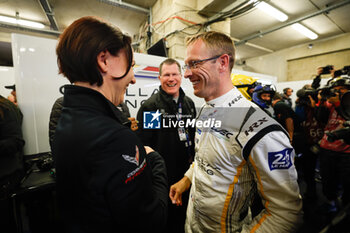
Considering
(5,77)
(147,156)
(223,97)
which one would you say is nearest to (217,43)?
(223,97)

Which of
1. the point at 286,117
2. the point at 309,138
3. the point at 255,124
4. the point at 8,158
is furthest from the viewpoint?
the point at 309,138

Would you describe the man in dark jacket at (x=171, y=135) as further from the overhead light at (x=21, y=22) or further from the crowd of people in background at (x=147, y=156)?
the overhead light at (x=21, y=22)

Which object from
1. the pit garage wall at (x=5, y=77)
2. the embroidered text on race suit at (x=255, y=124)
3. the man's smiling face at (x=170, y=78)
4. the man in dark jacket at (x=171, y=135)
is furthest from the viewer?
the pit garage wall at (x=5, y=77)

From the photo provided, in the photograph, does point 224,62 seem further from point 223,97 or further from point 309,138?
point 309,138

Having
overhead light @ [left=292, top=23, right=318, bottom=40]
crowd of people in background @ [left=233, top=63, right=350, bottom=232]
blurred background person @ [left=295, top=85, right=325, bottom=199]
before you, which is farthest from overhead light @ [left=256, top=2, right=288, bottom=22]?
blurred background person @ [left=295, top=85, right=325, bottom=199]

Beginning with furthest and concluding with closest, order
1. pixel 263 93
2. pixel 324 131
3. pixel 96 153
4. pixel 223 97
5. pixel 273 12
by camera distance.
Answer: pixel 273 12, pixel 324 131, pixel 263 93, pixel 223 97, pixel 96 153

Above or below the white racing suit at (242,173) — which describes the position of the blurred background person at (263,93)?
above

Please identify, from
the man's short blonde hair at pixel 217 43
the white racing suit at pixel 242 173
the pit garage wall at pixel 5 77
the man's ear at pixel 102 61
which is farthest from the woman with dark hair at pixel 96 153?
the pit garage wall at pixel 5 77

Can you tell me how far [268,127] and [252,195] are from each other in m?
0.47

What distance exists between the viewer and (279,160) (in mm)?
722

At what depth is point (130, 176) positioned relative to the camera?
0.57 meters

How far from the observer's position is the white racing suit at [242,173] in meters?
0.72

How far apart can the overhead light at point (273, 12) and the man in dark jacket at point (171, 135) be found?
4.45 meters

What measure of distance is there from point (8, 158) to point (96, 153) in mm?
1717
